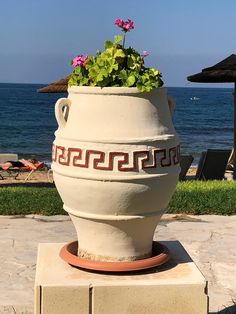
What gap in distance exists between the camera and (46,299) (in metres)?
3.83

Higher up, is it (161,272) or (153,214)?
(153,214)

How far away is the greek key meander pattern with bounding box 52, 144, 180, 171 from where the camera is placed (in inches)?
150

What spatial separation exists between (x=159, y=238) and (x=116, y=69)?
367cm

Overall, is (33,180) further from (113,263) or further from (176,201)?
(113,263)

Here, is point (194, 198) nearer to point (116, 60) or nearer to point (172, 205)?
point (172, 205)

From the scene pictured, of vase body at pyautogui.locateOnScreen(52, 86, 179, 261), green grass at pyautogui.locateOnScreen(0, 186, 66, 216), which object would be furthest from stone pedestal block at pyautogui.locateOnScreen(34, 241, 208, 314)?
green grass at pyautogui.locateOnScreen(0, 186, 66, 216)

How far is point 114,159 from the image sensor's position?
12.5 ft

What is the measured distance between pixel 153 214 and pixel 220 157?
8.14m

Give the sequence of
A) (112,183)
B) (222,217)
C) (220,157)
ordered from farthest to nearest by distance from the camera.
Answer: (220,157) < (222,217) < (112,183)

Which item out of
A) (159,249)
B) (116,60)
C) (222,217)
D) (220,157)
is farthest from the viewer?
(220,157)

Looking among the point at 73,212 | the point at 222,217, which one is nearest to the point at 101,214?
the point at 73,212

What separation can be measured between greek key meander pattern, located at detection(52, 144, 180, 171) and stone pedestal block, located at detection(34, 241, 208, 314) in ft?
2.32

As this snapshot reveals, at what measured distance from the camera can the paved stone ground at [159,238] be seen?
17.6 feet

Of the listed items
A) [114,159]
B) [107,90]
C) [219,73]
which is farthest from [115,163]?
[219,73]
